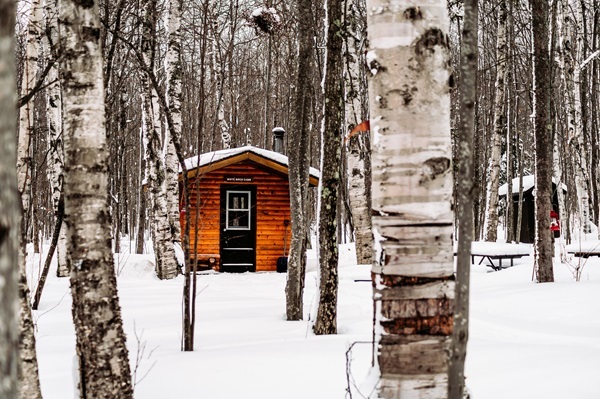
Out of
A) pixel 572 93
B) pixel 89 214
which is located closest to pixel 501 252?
pixel 572 93

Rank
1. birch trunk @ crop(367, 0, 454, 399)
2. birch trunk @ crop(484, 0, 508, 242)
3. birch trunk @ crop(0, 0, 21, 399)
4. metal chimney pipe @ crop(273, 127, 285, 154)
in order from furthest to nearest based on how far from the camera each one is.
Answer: metal chimney pipe @ crop(273, 127, 285, 154) → birch trunk @ crop(484, 0, 508, 242) → birch trunk @ crop(367, 0, 454, 399) → birch trunk @ crop(0, 0, 21, 399)

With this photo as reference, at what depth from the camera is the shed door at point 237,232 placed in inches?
626

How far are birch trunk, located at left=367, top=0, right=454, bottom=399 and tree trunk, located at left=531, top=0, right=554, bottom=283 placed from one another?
6.97 m

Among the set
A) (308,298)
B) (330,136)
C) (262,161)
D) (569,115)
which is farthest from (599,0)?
(330,136)

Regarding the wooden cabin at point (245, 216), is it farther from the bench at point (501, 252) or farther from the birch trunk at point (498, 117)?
the birch trunk at point (498, 117)

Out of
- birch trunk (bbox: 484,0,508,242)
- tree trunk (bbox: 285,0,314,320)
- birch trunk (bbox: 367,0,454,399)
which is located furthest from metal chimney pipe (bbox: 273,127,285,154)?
birch trunk (bbox: 367,0,454,399)

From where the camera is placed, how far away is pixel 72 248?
2.97m

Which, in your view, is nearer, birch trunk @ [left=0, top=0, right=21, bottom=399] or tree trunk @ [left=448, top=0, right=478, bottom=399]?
birch trunk @ [left=0, top=0, right=21, bottom=399]

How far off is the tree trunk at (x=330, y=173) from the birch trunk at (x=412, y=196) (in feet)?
12.5

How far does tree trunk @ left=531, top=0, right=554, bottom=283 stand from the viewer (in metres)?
8.28

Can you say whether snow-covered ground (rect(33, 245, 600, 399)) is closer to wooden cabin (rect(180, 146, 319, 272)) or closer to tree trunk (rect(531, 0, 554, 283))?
tree trunk (rect(531, 0, 554, 283))

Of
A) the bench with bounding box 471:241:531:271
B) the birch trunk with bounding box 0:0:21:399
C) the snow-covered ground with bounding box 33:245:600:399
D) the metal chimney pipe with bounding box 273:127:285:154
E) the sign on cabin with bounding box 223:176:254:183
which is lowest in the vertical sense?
the snow-covered ground with bounding box 33:245:600:399

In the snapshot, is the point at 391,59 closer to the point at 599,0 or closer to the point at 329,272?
the point at 329,272

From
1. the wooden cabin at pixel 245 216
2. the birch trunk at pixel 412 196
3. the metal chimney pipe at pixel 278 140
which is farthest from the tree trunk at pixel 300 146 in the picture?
the metal chimney pipe at pixel 278 140
